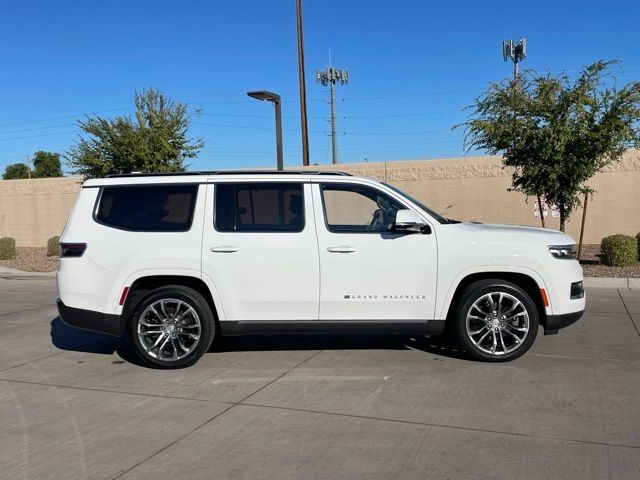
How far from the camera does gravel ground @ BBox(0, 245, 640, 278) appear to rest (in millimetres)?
13023

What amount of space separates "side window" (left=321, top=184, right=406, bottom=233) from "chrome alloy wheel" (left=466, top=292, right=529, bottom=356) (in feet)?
4.11

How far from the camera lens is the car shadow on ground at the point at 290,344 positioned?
706 cm

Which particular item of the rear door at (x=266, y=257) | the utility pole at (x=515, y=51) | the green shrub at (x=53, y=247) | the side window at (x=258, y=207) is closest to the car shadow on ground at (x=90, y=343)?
the rear door at (x=266, y=257)

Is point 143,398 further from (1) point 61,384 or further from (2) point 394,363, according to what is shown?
(2) point 394,363

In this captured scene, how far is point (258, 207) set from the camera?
632 cm

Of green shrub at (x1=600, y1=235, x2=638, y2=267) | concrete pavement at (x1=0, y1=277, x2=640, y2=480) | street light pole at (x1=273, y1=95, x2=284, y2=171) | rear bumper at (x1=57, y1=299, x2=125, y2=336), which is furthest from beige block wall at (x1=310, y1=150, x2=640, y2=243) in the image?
rear bumper at (x1=57, y1=299, x2=125, y2=336)

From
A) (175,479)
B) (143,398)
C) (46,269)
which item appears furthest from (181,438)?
(46,269)

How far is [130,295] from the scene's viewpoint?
630 centimetres

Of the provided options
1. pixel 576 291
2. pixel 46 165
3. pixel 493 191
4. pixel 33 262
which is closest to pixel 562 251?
pixel 576 291

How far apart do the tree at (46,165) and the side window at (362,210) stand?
264 feet

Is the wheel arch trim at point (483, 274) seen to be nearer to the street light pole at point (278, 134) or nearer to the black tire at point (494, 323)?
the black tire at point (494, 323)

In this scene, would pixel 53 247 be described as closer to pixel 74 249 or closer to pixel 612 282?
pixel 74 249

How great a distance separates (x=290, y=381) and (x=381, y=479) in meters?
2.19

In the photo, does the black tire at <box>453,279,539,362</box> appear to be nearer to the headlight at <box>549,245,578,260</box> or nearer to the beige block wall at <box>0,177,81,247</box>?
the headlight at <box>549,245,578,260</box>
